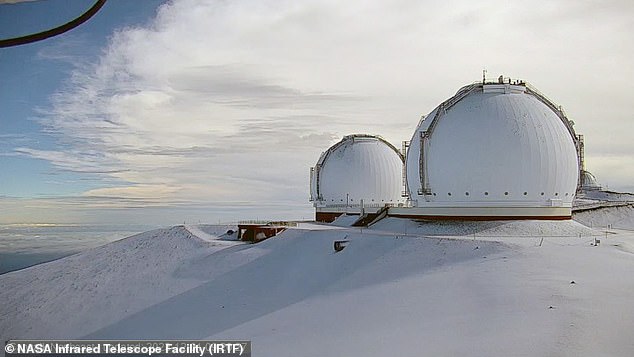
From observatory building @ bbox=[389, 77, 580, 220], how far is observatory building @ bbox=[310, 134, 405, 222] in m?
12.6

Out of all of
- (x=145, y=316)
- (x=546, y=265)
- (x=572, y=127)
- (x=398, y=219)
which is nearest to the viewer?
(x=546, y=265)

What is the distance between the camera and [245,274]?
82.0 ft

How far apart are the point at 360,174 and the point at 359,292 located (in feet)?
72.7

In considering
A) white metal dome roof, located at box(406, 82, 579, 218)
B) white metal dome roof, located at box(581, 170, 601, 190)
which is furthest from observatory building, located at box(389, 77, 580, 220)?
white metal dome roof, located at box(581, 170, 601, 190)

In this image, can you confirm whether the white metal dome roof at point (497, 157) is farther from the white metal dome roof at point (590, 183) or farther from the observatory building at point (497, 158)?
the white metal dome roof at point (590, 183)

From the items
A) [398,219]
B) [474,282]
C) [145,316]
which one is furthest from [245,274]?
[474,282]

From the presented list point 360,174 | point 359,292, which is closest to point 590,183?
point 360,174

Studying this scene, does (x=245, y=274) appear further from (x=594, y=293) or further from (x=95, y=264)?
(x=594, y=293)

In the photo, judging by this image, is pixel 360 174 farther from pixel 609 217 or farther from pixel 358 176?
pixel 609 217

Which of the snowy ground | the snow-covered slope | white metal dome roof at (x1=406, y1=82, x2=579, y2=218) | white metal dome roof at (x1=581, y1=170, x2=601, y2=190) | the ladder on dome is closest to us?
the snowy ground

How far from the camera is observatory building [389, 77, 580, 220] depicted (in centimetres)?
2512

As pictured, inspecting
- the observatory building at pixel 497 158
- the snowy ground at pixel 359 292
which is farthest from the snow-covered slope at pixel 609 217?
the snowy ground at pixel 359 292

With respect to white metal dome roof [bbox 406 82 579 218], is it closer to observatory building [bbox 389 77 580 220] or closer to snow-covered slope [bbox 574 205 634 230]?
observatory building [bbox 389 77 580 220]

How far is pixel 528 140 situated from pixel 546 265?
870 cm
